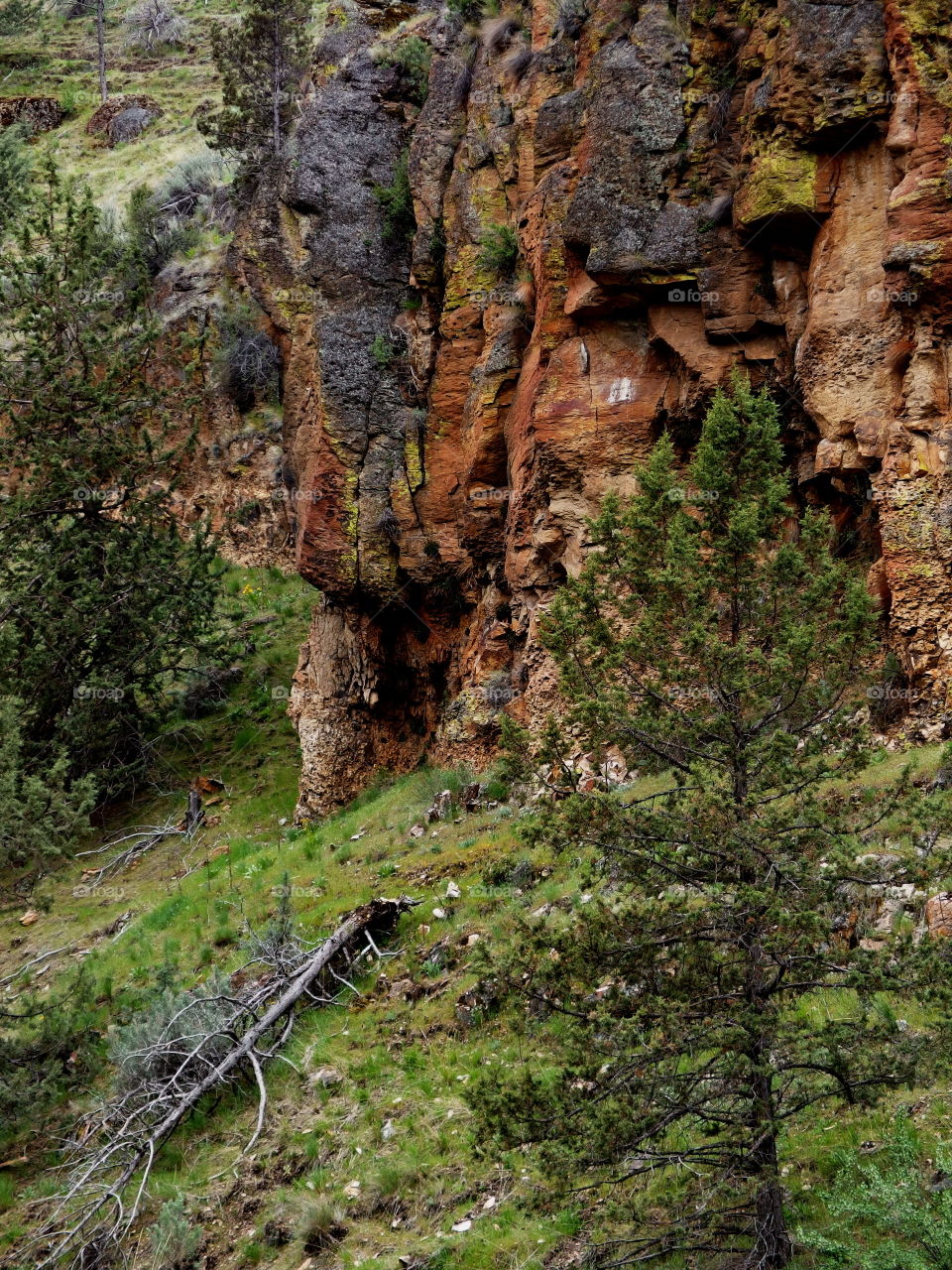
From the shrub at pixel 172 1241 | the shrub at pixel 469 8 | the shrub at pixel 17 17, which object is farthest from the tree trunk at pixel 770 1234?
the shrub at pixel 17 17

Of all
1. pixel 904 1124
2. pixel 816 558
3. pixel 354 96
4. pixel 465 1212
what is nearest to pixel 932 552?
pixel 816 558

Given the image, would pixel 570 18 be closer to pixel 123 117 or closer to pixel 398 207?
pixel 398 207

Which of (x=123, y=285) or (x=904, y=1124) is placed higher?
(x=123, y=285)

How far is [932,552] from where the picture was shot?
11.5 meters

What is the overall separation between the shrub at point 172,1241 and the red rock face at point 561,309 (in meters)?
8.27

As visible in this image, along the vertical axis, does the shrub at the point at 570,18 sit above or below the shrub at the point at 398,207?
above

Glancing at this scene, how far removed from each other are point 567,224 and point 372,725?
30.7ft

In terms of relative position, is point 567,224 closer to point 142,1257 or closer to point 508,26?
point 508,26

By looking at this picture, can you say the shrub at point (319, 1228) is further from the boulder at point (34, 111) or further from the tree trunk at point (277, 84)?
the boulder at point (34, 111)

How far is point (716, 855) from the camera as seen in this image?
593 centimetres

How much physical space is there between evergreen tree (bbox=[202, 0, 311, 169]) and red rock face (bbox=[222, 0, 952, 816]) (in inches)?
232

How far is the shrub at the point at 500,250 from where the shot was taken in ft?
58.2

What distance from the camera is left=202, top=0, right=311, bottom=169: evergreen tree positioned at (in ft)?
90.6

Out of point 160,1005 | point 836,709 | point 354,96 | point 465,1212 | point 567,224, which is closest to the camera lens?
point 836,709
